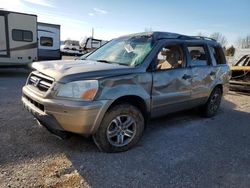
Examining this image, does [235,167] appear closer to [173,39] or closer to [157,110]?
[157,110]

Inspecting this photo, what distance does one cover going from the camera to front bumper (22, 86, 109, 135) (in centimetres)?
363

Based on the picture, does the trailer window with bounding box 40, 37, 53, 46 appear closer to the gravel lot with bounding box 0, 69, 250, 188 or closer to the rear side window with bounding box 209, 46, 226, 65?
the gravel lot with bounding box 0, 69, 250, 188

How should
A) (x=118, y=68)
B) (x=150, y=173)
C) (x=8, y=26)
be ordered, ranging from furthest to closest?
(x=8, y=26)
(x=118, y=68)
(x=150, y=173)

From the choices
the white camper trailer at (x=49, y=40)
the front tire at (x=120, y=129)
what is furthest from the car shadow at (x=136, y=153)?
the white camper trailer at (x=49, y=40)

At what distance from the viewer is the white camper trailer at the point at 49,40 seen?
17672 mm

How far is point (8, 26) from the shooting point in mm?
11977

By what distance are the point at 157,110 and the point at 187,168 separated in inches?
48.3

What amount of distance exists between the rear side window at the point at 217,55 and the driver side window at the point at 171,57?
4.36 feet

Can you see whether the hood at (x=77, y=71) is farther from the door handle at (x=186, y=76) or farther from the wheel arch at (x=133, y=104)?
the door handle at (x=186, y=76)

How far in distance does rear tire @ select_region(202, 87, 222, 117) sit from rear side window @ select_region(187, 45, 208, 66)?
929 mm

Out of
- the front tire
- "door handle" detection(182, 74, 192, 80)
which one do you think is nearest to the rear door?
"door handle" detection(182, 74, 192, 80)

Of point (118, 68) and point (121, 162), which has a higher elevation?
point (118, 68)

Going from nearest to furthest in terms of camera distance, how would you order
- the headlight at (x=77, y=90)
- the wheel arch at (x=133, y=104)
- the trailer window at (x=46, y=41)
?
the headlight at (x=77, y=90) < the wheel arch at (x=133, y=104) < the trailer window at (x=46, y=41)

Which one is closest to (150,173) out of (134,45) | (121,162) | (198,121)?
(121,162)
